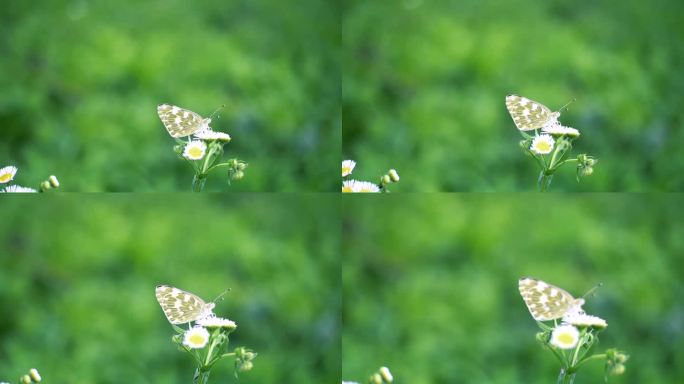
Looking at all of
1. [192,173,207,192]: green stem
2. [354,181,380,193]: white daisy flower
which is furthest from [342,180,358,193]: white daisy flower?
[192,173,207,192]: green stem

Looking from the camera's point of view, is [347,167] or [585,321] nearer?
[585,321]

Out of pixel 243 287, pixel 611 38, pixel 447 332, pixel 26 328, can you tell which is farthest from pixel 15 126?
pixel 611 38

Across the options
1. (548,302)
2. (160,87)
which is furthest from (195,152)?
(548,302)

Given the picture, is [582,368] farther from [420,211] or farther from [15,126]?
[15,126]

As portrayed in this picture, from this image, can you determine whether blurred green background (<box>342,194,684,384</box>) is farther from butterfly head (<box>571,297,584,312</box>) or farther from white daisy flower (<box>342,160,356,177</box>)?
white daisy flower (<box>342,160,356,177</box>)

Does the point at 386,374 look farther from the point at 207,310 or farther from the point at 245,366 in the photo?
the point at 207,310
